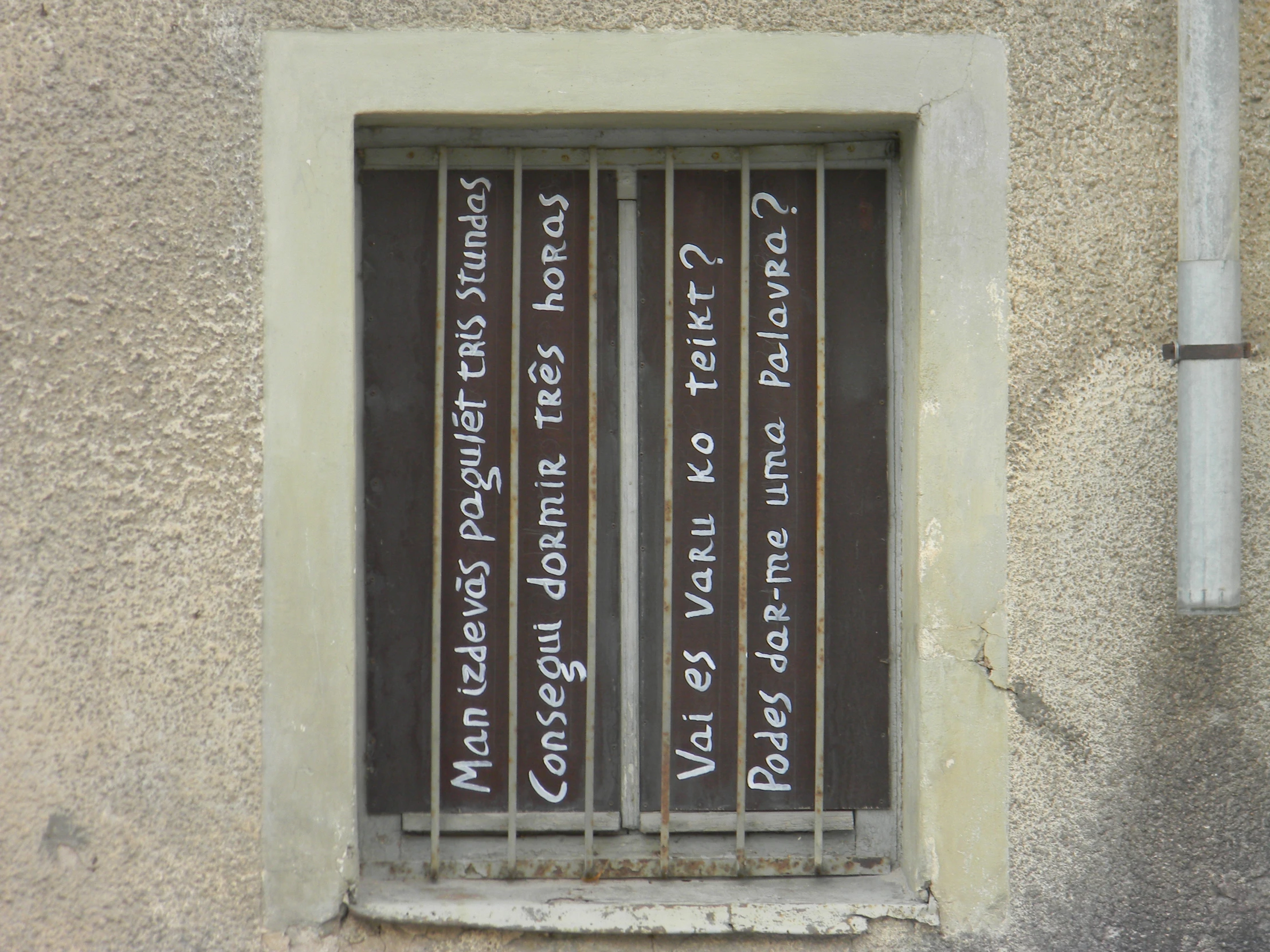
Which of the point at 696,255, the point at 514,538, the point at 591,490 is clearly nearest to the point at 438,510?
the point at 514,538

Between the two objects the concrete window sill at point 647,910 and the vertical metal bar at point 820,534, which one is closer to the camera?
the concrete window sill at point 647,910

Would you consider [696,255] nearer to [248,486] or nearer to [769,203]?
[769,203]

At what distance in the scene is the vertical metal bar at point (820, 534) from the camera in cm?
254

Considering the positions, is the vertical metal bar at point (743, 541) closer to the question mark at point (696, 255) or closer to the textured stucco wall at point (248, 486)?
the question mark at point (696, 255)

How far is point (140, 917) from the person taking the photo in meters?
2.34

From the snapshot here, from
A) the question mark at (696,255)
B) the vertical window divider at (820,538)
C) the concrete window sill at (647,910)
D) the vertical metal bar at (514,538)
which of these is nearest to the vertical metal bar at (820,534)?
the vertical window divider at (820,538)

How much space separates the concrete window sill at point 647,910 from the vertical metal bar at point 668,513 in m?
0.16

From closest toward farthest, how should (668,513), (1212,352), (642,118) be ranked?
1. (1212,352)
2. (642,118)
3. (668,513)

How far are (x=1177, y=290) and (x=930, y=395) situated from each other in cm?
68

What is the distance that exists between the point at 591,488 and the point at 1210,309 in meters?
1.61

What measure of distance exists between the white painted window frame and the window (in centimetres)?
17

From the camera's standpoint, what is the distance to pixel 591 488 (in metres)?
2.55

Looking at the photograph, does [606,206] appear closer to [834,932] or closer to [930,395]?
[930,395]

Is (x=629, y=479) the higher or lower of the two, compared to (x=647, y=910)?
higher
